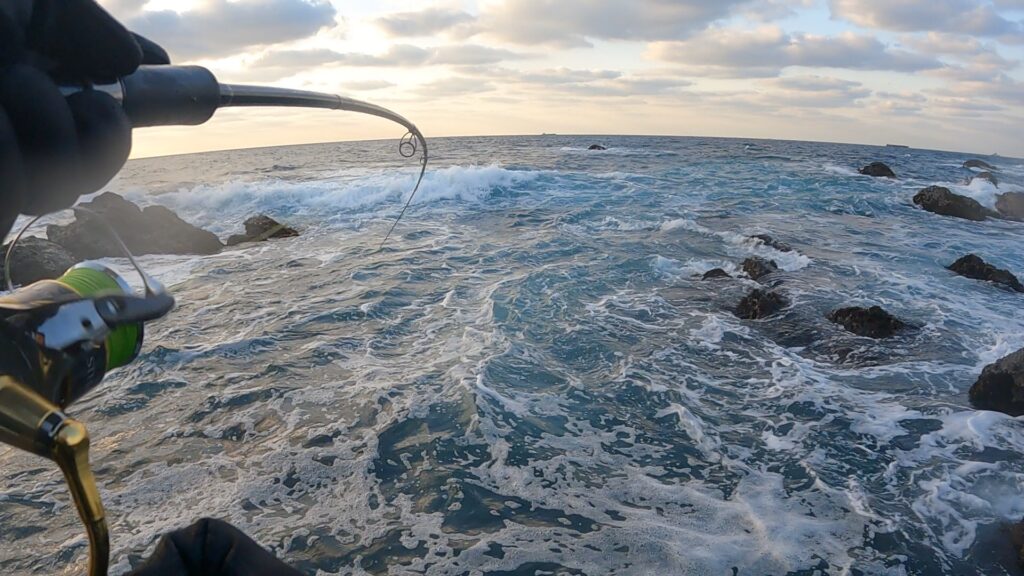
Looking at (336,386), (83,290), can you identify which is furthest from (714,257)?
(83,290)

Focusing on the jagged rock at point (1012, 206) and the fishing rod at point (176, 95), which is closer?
the fishing rod at point (176, 95)

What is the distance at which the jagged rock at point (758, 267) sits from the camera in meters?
11.6

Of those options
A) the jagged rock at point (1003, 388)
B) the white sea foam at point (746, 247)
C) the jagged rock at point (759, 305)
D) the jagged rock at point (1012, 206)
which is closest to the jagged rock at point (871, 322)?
the jagged rock at point (759, 305)

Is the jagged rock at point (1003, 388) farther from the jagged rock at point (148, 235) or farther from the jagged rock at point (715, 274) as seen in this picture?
the jagged rock at point (148, 235)

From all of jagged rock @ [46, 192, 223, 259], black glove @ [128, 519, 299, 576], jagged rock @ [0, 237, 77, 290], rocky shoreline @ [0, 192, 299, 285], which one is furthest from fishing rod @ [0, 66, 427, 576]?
jagged rock @ [46, 192, 223, 259]

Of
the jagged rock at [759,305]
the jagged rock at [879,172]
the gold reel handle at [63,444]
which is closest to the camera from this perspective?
the gold reel handle at [63,444]

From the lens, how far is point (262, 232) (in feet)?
52.5

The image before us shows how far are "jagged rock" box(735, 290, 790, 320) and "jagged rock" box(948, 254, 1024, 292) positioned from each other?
17.5 ft

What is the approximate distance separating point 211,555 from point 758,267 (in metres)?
11.3

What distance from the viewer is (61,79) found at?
133cm

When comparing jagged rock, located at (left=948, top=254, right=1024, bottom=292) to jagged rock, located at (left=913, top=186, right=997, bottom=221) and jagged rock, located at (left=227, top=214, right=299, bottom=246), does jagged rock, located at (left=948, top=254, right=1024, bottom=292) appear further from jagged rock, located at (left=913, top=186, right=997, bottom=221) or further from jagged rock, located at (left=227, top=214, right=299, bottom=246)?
jagged rock, located at (left=227, top=214, right=299, bottom=246)

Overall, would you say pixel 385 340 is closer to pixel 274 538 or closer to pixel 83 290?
pixel 274 538

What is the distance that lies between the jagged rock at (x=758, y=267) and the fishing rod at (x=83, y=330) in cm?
1110

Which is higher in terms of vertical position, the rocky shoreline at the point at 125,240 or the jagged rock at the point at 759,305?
the rocky shoreline at the point at 125,240
